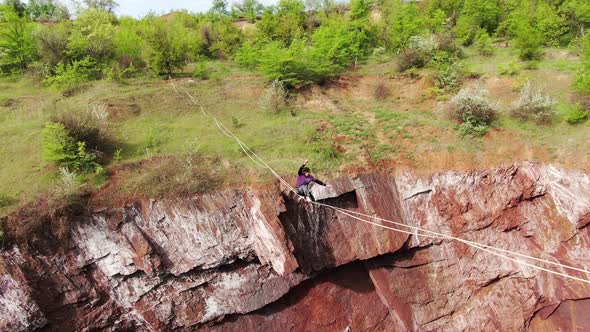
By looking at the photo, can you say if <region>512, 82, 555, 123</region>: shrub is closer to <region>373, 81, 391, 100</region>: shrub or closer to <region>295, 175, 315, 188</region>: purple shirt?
<region>373, 81, 391, 100</region>: shrub

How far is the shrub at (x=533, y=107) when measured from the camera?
14.4 metres

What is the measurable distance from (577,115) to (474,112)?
14.0ft

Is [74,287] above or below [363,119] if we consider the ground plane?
below

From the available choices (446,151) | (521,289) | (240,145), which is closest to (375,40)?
(446,151)

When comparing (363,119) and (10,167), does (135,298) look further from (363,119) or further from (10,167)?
(363,119)

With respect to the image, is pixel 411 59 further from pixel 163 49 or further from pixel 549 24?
pixel 163 49

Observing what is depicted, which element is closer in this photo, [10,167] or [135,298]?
[135,298]

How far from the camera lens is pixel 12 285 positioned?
912cm

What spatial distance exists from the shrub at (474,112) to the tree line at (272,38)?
4.70 m

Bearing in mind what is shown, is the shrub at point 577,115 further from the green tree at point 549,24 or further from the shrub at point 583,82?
the green tree at point 549,24

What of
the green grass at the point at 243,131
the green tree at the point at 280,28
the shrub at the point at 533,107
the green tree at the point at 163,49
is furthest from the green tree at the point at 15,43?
the shrub at the point at 533,107

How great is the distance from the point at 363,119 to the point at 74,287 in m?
14.0

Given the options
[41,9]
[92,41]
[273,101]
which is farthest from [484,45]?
[41,9]

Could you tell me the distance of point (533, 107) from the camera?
14.6 meters
